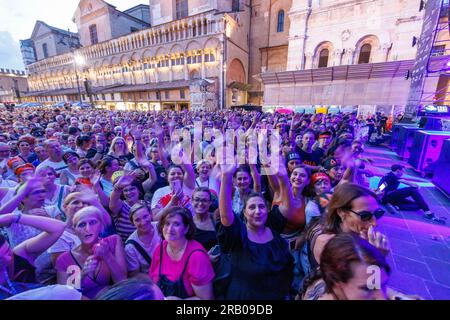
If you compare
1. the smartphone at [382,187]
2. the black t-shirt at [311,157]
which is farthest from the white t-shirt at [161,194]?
the smartphone at [382,187]

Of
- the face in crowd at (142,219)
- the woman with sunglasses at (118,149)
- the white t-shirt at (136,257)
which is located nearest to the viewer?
the white t-shirt at (136,257)

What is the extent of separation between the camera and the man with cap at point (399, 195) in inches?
169

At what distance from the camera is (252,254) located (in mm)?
1795

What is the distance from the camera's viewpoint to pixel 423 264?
2891mm

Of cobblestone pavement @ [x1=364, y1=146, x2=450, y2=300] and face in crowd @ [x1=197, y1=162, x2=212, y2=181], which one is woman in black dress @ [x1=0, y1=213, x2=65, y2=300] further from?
cobblestone pavement @ [x1=364, y1=146, x2=450, y2=300]

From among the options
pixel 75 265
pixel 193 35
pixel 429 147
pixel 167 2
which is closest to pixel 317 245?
pixel 75 265

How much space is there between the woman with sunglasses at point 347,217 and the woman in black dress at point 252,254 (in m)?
0.33

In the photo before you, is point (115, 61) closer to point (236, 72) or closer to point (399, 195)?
point (236, 72)

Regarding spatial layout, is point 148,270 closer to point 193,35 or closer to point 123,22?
point 193,35

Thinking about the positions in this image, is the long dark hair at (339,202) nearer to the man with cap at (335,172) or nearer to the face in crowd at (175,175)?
the man with cap at (335,172)

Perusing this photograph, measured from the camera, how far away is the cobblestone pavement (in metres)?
2.55

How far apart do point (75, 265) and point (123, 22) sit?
49481 millimetres

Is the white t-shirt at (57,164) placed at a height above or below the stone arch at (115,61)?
below

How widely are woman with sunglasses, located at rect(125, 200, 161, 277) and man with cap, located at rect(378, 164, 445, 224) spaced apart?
5095 millimetres
